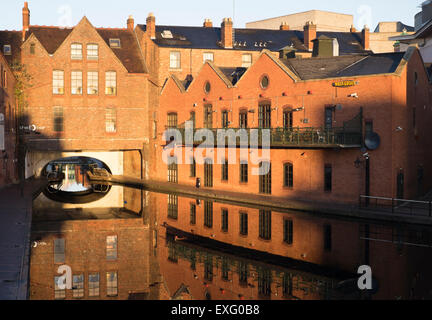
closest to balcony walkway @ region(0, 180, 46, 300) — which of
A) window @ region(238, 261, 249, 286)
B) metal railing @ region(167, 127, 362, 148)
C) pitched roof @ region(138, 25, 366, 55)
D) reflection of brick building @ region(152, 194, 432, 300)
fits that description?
reflection of brick building @ region(152, 194, 432, 300)

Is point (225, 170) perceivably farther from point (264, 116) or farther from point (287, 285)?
point (287, 285)

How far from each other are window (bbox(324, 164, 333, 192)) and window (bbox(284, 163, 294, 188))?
249 centimetres

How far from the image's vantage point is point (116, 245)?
20.0 m

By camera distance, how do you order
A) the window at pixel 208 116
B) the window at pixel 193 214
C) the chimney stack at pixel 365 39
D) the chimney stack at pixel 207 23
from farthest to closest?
1. the chimney stack at pixel 365 39
2. the chimney stack at pixel 207 23
3. the window at pixel 208 116
4. the window at pixel 193 214

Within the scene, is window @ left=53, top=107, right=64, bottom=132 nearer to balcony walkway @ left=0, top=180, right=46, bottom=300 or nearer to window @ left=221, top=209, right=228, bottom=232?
balcony walkway @ left=0, top=180, right=46, bottom=300

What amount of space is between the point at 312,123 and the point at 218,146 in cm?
731

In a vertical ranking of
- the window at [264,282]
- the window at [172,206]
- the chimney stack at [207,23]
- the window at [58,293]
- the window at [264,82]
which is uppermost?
the chimney stack at [207,23]

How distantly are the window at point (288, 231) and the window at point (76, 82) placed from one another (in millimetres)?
23828

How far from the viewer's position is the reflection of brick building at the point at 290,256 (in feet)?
48.2

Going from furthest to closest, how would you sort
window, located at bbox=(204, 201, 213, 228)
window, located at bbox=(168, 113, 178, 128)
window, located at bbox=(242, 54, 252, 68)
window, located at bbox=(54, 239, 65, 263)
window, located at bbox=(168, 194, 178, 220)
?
window, located at bbox=(242, 54, 252, 68), window, located at bbox=(168, 113, 178, 128), window, located at bbox=(168, 194, 178, 220), window, located at bbox=(204, 201, 213, 228), window, located at bbox=(54, 239, 65, 263)

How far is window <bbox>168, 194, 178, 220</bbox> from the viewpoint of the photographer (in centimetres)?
2797

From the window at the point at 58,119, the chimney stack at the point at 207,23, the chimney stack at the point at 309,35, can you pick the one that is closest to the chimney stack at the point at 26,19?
the window at the point at 58,119

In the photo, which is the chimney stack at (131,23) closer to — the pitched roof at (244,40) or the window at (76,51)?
the pitched roof at (244,40)
